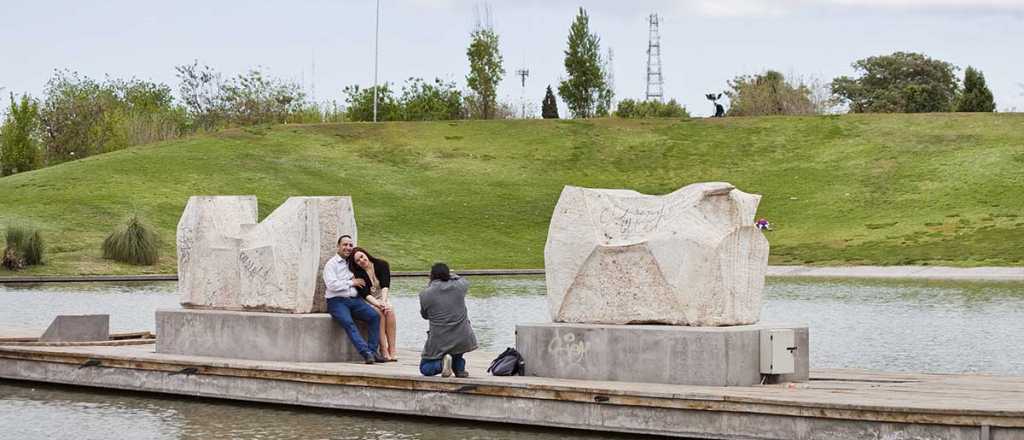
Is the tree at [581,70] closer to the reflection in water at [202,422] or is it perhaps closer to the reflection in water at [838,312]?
the reflection in water at [838,312]

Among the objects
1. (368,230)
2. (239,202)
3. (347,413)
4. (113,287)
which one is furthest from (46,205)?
(347,413)

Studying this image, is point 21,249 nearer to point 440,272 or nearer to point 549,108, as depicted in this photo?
point 440,272

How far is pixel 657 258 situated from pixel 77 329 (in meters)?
9.52

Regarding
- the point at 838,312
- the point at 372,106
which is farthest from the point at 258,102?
the point at 838,312

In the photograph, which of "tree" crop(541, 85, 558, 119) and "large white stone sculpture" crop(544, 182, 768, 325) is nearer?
"large white stone sculpture" crop(544, 182, 768, 325)

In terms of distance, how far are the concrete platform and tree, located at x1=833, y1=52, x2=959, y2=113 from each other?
9957 centimetres

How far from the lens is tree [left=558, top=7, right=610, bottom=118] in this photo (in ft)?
309

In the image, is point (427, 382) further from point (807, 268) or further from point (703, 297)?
point (807, 268)

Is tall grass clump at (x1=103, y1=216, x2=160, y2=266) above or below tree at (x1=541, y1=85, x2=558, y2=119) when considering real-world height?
below

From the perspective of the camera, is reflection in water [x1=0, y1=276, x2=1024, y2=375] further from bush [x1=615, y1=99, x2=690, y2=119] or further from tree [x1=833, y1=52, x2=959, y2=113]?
tree [x1=833, y1=52, x2=959, y2=113]

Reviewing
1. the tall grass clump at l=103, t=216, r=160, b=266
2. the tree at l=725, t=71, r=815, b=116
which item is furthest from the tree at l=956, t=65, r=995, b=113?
the tall grass clump at l=103, t=216, r=160, b=266

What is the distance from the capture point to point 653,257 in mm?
15578

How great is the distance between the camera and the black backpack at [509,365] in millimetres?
15992

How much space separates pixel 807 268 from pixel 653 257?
36.4m
